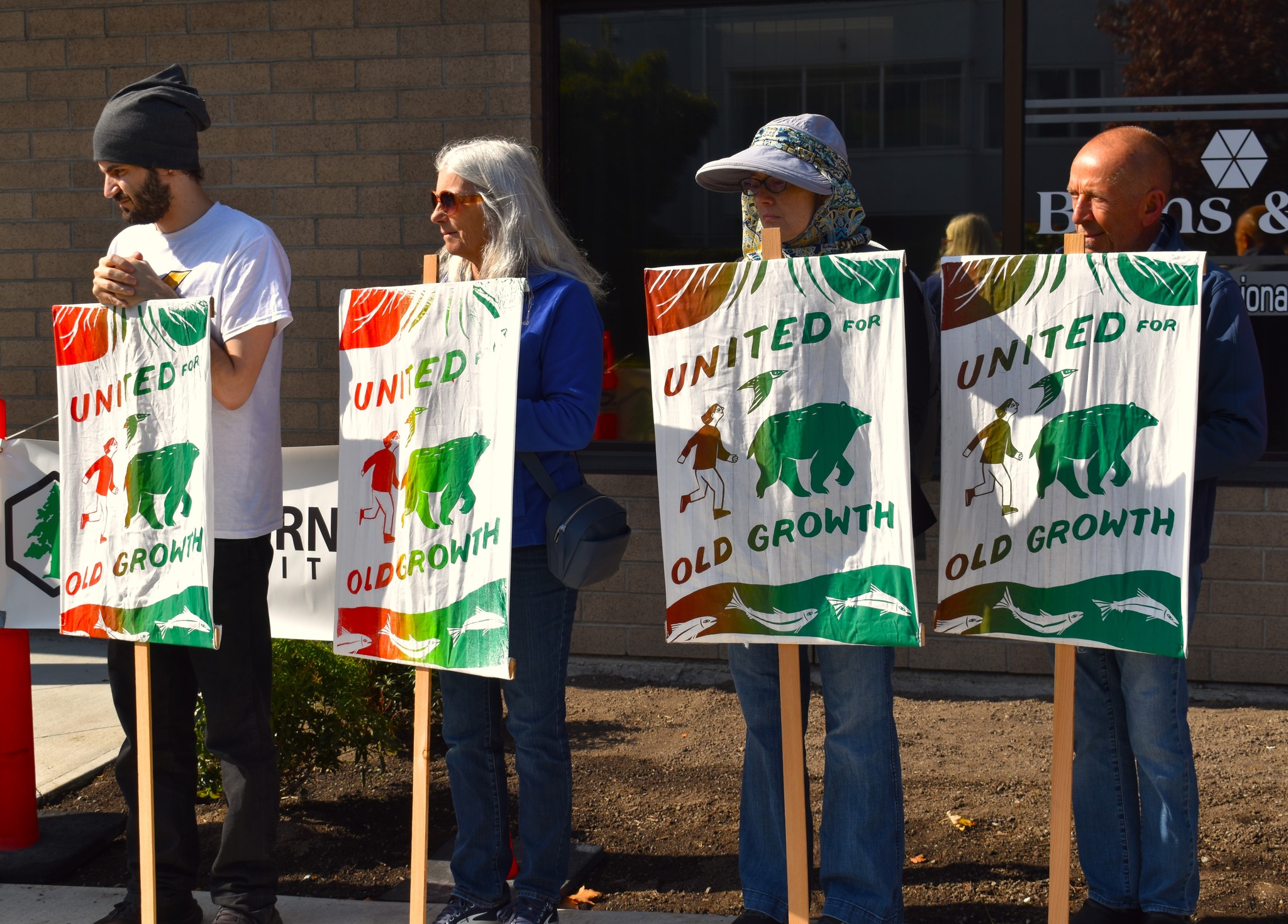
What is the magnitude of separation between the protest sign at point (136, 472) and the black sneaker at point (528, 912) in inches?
37.7

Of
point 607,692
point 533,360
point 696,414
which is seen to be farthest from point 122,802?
point 696,414

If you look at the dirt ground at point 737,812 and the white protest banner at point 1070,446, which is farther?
the dirt ground at point 737,812

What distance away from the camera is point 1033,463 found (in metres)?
2.84

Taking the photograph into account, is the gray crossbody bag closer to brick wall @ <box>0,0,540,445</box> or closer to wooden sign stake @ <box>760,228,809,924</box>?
wooden sign stake @ <box>760,228,809,924</box>

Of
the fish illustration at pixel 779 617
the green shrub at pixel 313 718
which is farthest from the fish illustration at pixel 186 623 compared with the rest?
the fish illustration at pixel 779 617

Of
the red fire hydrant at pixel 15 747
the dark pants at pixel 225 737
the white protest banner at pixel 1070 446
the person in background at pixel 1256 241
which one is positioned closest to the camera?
the white protest banner at pixel 1070 446

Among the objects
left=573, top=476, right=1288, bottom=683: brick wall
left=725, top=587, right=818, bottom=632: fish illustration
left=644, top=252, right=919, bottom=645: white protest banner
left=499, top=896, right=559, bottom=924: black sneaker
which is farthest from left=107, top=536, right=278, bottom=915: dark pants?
left=573, top=476, right=1288, bottom=683: brick wall

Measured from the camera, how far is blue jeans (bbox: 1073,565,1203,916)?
3004mm

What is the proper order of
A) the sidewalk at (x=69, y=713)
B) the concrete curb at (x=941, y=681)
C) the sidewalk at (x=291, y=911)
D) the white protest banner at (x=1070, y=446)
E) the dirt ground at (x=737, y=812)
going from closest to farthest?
the white protest banner at (x=1070, y=446) < the sidewalk at (x=291, y=911) < the dirt ground at (x=737, y=812) < the sidewalk at (x=69, y=713) < the concrete curb at (x=941, y=681)

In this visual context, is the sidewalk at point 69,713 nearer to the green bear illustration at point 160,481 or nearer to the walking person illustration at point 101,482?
the walking person illustration at point 101,482

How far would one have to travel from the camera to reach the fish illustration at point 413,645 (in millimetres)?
3098

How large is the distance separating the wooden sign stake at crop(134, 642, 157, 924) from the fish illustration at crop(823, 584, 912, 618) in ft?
5.40

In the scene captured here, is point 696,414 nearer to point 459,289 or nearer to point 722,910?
point 459,289

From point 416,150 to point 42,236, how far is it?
1920 mm
